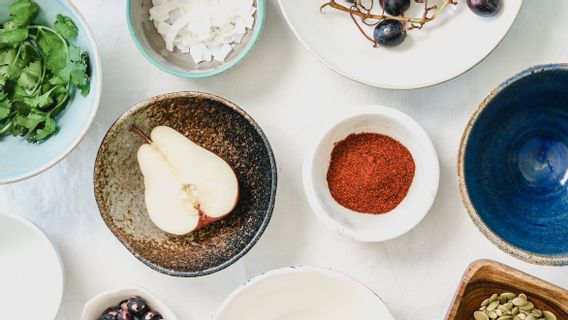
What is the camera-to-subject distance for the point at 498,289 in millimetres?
1188

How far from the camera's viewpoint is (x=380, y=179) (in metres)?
1.23

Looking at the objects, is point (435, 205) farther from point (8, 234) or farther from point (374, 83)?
point (8, 234)

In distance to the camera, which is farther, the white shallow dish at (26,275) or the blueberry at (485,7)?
the white shallow dish at (26,275)

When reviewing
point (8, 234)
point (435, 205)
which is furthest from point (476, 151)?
point (8, 234)

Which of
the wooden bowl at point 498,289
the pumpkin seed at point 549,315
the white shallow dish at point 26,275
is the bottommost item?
the white shallow dish at point 26,275

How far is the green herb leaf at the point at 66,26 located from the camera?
1.17m

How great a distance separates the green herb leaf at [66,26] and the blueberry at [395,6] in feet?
1.51

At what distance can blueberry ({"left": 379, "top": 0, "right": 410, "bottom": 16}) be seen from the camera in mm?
1185

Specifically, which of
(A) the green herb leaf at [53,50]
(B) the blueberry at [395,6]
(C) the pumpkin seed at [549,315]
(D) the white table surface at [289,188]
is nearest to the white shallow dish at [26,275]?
(D) the white table surface at [289,188]

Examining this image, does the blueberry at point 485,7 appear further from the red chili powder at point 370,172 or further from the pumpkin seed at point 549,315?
the pumpkin seed at point 549,315

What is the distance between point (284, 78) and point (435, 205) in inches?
12.3

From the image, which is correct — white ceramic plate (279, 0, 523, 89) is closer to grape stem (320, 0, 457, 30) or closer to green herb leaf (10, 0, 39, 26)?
grape stem (320, 0, 457, 30)

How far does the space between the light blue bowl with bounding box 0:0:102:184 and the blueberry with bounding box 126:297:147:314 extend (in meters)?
0.24

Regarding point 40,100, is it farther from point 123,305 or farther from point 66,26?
point 123,305
